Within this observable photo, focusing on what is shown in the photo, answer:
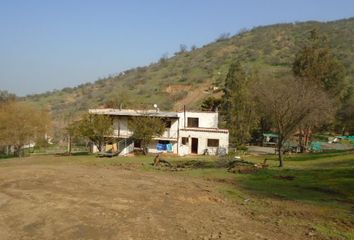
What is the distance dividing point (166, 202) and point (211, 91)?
277 feet

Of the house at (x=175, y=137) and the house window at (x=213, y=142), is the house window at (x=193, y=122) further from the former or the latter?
the house window at (x=213, y=142)

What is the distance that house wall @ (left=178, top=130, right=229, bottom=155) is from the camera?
5647 cm

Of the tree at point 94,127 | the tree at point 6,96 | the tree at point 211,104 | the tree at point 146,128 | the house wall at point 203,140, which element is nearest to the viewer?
the tree at point 146,128

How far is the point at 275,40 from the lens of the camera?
14225cm

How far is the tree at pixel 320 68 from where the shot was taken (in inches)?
2416

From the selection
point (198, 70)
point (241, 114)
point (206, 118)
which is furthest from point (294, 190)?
point (198, 70)

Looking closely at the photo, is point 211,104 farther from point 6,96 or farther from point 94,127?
point 6,96

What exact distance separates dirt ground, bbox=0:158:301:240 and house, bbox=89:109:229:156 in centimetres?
2788

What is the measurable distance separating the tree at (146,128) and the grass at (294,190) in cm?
988

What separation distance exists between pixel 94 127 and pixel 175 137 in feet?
33.3

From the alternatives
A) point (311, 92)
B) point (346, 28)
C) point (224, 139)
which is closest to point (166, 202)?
point (311, 92)

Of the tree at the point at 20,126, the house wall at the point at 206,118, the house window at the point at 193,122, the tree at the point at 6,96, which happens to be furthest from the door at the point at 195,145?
the tree at the point at 6,96

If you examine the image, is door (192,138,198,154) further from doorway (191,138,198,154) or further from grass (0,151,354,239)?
grass (0,151,354,239)

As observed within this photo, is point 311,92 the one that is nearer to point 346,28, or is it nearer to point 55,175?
point 55,175
